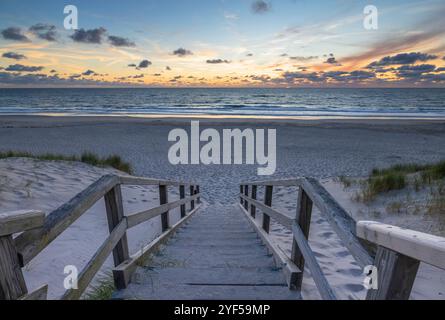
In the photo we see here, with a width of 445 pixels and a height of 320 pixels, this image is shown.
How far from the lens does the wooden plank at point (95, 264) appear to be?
2443mm

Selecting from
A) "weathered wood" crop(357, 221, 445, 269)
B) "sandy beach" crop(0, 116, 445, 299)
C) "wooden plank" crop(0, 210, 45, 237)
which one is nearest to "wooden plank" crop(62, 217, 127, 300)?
"wooden plank" crop(0, 210, 45, 237)

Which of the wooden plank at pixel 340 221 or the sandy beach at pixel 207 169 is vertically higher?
the wooden plank at pixel 340 221

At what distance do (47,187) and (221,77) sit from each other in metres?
112

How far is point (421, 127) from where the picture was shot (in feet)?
91.2

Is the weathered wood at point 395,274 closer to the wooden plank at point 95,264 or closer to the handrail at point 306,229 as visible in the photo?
the handrail at point 306,229

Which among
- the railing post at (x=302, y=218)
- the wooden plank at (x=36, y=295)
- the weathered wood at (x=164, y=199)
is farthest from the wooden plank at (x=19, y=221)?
the weathered wood at (x=164, y=199)

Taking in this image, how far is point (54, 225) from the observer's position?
2.11m

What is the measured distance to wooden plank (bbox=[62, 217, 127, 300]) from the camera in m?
2.44

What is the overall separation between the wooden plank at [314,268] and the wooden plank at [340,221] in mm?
406

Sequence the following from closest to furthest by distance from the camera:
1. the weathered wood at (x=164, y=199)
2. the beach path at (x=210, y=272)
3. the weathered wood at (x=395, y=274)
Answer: the weathered wood at (x=395, y=274) → the beach path at (x=210, y=272) → the weathered wood at (x=164, y=199)

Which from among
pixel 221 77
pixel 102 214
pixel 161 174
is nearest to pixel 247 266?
pixel 102 214

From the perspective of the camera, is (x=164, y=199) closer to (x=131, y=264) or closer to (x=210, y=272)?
(x=210, y=272)

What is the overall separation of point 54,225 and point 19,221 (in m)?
0.38

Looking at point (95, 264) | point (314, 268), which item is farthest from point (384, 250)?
point (95, 264)
